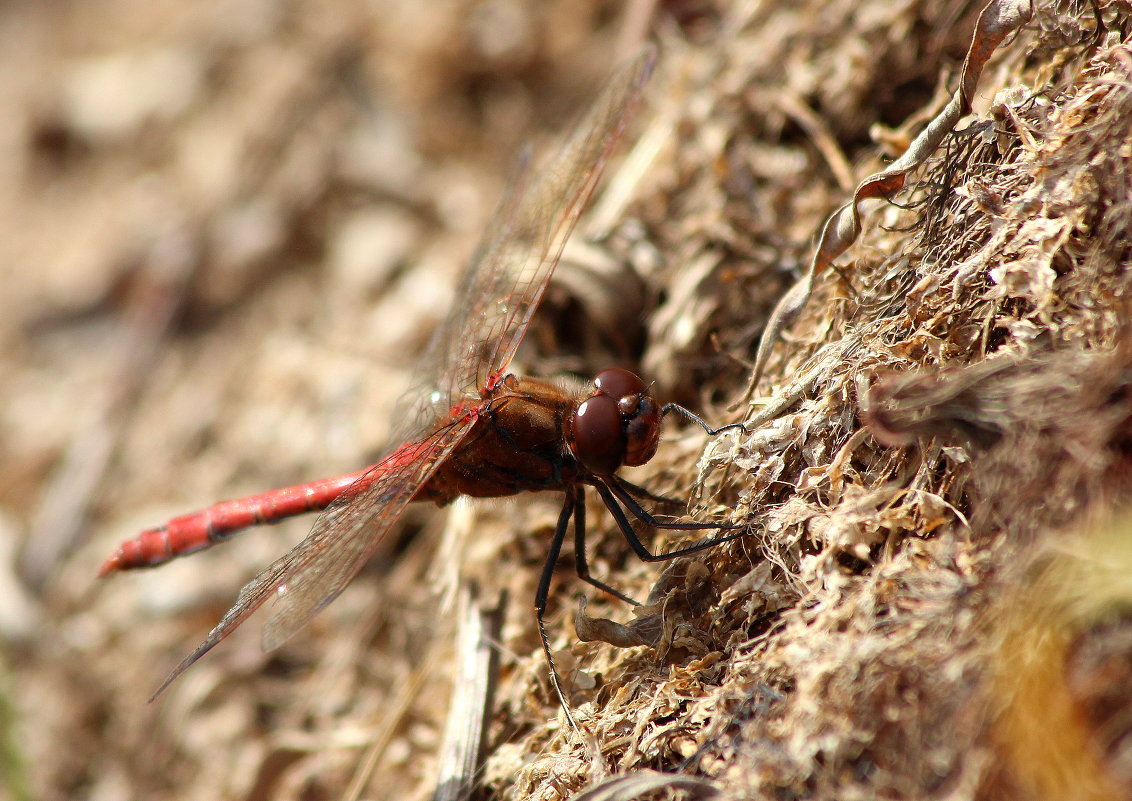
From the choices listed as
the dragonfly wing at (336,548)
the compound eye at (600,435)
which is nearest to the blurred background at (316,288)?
the compound eye at (600,435)

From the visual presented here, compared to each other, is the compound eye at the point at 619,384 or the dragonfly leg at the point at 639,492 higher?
the compound eye at the point at 619,384

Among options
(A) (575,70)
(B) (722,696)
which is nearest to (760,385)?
(B) (722,696)

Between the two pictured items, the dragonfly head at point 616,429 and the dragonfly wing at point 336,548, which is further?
the dragonfly head at point 616,429

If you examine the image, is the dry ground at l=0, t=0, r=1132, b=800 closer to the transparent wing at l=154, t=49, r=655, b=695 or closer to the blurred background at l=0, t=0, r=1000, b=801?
the blurred background at l=0, t=0, r=1000, b=801

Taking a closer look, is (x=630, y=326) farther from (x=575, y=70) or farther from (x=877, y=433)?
(x=575, y=70)

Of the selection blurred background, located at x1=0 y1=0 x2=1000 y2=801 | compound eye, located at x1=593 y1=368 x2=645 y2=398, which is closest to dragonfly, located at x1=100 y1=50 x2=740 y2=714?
compound eye, located at x1=593 y1=368 x2=645 y2=398

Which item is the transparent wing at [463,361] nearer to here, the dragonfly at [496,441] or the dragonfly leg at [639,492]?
the dragonfly at [496,441]

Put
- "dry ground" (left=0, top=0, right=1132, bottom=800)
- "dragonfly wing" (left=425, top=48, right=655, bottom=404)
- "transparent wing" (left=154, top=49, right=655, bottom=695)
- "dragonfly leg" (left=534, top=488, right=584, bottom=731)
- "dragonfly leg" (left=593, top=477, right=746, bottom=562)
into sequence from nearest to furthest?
"dry ground" (left=0, top=0, right=1132, bottom=800) < "dragonfly leg" (left=593, top=477, right=746, bottom=562) < "dragonfly leg" (left=534, top=488, right=584, bottom=731) < "transparent wing" (left=154, top=49, right=655, bottom=695) < "dragonfly wing" (left=425, top=48, right=655, bottom=404)

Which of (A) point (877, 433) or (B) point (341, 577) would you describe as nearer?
(A) point (877, 433)

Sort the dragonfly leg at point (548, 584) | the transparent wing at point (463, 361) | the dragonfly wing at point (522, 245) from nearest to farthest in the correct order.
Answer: the dragonfly leg at point (548, 584) → the transparent wing at point (463, 361) → the dragonfly wing at point (522, 245)
